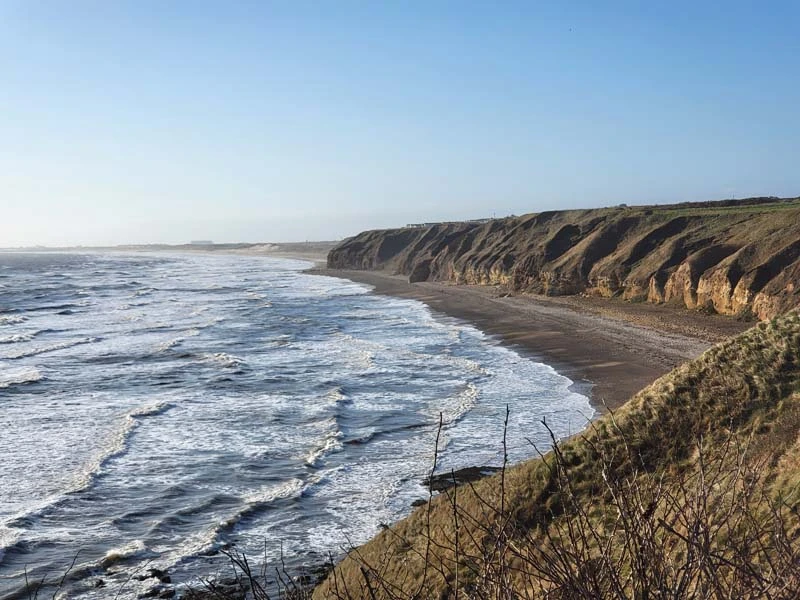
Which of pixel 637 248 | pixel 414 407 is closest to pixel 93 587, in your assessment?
A: pixel 414 407

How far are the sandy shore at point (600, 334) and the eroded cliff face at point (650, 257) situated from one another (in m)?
1.44

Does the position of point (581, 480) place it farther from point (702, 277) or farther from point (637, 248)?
point (637, 248)

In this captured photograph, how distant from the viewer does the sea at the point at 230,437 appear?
13.6 metres

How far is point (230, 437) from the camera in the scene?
67.6 feet

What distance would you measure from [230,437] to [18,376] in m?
14.1

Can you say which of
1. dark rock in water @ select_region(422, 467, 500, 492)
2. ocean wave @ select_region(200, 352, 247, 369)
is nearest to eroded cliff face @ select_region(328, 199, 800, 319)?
dark rock in water @ select_region(422, 467, 500, 492)

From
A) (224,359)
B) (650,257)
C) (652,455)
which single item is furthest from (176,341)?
(652,455)

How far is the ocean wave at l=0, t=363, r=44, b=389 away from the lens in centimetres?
2905

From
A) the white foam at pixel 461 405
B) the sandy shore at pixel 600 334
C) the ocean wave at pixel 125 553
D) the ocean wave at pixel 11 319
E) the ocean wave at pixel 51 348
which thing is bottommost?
the ocean wave at pixel 11 319

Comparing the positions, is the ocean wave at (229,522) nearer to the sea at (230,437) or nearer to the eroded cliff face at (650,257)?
the sea at (230,437)

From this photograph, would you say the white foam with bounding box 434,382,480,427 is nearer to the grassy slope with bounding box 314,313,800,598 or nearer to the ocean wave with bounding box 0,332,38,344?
the grassy slope with bounding box 314,313,800,598

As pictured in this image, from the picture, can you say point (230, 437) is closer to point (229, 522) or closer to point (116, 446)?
point (116, 446)

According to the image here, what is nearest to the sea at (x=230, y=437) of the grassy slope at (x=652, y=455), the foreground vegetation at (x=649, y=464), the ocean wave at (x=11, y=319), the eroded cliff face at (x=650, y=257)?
the grassy slope at (x=652, y=455)

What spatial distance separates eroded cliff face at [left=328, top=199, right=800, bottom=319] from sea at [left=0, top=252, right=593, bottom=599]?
11657mm
